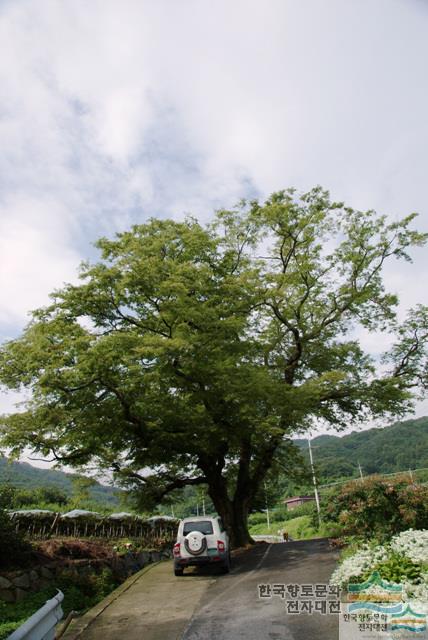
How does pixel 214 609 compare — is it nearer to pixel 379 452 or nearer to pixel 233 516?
pixel 233 516

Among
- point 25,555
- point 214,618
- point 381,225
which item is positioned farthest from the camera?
point 381,225

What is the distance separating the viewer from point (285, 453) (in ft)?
72.2

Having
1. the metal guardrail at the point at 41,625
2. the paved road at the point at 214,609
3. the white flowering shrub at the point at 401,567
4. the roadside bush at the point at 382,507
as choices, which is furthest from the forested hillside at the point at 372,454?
the metal guardrail at the point at 41,625

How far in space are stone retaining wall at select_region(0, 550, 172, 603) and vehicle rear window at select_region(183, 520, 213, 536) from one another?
3.17 meters

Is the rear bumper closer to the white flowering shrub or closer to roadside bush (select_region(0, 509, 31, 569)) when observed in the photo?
roadside bush (select_region(0, 509, 31, 569))

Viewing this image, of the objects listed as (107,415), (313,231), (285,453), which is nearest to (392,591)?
(107,415)

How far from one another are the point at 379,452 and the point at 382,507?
102615 mm

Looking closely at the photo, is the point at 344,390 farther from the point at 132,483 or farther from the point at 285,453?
the point at 132,483

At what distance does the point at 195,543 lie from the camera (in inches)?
520

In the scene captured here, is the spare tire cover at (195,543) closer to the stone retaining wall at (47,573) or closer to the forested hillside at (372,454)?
the stone retaining wall at (47,573)

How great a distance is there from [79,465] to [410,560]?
14342mm

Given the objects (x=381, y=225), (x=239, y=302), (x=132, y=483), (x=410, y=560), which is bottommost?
(x=410, y=560)

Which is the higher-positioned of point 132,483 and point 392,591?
point 132,483

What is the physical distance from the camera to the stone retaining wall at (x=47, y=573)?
36.9ft
